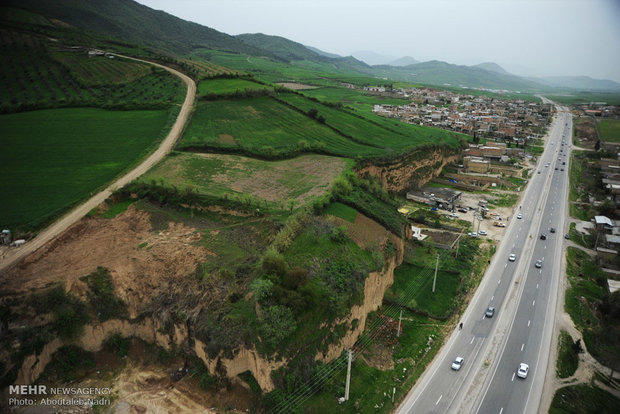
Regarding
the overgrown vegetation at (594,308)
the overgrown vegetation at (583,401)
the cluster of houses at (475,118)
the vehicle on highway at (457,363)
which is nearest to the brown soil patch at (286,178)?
the vehicle on highway at (457,363)

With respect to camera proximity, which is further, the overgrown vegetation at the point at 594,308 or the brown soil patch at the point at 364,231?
the brown soil patch at the point at 364,231

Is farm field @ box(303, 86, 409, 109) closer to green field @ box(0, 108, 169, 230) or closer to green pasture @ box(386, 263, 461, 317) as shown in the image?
green field @ box(0, 108, 169, 230)

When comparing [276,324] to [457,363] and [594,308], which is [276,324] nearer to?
[457,363]

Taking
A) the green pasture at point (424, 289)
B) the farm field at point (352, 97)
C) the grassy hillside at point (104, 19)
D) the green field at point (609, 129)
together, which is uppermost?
the grassy hillside at point (104, 19)

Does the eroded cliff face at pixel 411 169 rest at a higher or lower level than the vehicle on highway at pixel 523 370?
higher

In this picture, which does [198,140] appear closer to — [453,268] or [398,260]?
[398,260]

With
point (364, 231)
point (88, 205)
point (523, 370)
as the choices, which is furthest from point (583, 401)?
point (88, 205)

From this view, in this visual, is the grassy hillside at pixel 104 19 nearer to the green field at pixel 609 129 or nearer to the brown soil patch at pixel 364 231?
the brown soil patch at pixel 364 231
